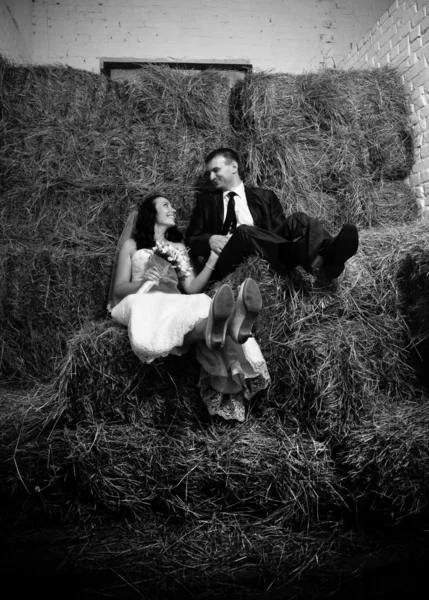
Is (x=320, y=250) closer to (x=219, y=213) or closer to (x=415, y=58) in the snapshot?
(x=219, y=213)

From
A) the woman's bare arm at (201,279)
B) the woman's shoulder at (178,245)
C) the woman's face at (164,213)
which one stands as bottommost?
the woman's bare arm at (201,279)

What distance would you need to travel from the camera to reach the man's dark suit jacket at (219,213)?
3.79m

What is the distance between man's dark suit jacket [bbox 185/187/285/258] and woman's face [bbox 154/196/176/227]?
14 centimetres

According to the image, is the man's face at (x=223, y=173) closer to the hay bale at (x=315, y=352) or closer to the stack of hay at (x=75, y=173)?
the stack of hay at (x=75, y=173)

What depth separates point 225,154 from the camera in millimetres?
3975

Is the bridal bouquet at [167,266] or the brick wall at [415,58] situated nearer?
the bridal bouquet at [167,266]

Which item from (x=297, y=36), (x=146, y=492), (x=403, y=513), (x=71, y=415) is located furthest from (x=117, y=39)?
(x=403, y=513)

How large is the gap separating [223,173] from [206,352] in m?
1.50

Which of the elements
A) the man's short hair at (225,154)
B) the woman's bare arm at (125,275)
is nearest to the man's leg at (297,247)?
the woman's bare arm at (125,275)

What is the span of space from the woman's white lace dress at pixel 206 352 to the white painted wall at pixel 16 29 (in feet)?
8.93

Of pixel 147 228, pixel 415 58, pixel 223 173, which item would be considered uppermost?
pixel 415 58

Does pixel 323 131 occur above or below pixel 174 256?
above

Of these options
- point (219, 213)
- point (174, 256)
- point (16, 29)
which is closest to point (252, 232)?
point (174, 256)

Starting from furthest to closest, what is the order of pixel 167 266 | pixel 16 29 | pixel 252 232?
pixel 16 29, pixel 167 266, pixel 252 232
